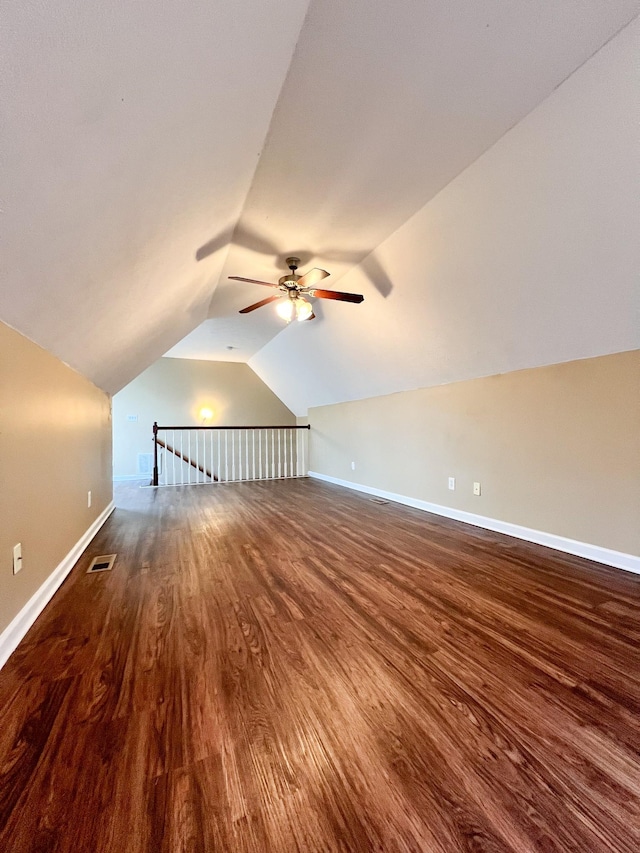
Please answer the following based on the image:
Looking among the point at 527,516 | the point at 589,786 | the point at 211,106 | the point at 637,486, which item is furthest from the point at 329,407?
the point at 589,786

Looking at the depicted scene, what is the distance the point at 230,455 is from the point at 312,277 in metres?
5.37

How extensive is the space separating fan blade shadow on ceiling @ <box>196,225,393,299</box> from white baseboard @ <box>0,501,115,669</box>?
2290 mm

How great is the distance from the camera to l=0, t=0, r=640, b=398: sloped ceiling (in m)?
0.88

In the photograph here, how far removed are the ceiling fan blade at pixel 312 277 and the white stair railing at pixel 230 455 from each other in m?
4.16

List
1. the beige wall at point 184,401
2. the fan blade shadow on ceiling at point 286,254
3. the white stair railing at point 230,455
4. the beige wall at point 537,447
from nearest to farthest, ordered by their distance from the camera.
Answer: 1. the beige wall at point 537,447
2. the fan blade shadow on ceiling at point 286,254
3. the beige wall at point 184,401
4. the white stair railing at point 230,455

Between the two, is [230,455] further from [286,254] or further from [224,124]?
[224,124]

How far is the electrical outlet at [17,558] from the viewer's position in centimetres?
161

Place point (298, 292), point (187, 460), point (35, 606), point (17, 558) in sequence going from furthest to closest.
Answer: point (187, 460), point (298, 292), point (35, 606), point (17, 558)

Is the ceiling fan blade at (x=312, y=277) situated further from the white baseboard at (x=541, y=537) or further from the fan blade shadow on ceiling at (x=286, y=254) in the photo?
the white baseboard at (x=541, y=537)

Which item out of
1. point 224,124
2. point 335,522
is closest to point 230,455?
point 335,522

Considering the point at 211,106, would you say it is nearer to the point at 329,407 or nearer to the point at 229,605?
the point at 229,605

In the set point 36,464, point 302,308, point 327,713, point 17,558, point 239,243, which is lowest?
point 327,713

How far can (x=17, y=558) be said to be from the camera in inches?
64.2

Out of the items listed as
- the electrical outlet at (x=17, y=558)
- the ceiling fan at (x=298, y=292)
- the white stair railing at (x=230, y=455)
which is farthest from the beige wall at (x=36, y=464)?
the white stair railing at (x=230, y=455)
